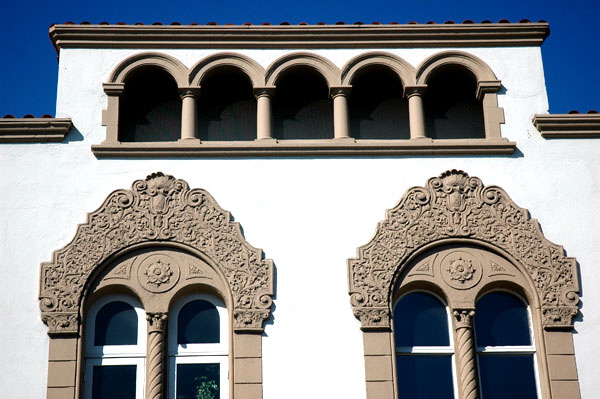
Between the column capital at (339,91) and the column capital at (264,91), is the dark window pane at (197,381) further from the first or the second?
the column capital at (339,91)

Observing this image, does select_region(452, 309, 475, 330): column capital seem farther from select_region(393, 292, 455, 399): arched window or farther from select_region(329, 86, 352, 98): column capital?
select_region(329, 86, 352, 98): column capital

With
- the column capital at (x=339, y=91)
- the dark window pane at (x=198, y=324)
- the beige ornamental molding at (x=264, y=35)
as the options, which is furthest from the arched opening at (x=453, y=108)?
the dark window pane at (x=198, y=324)

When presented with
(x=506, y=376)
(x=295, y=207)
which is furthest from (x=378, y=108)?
(x=506, y=376)

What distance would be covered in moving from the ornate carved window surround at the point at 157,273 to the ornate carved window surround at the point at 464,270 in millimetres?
1462

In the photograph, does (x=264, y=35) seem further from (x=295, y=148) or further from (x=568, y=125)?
(x=568, y=125)

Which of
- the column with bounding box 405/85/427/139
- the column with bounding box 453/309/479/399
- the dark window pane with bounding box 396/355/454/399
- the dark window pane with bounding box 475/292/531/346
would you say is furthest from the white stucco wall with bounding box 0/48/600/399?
the column with bounding box 453/309/479/399

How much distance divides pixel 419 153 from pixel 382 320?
2608 millimetres

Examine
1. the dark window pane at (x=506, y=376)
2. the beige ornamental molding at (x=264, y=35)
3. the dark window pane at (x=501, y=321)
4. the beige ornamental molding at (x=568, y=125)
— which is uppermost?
the beige ornamental molding at (x=264, y=35)

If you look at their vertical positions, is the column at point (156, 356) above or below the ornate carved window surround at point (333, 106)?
below

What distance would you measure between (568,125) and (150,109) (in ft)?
20.7

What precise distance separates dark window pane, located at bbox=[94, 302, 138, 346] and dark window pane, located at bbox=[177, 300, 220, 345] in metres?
0.63

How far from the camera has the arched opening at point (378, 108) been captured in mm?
16500

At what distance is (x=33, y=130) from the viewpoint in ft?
50.4

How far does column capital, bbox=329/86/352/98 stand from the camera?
1587 centimetres
